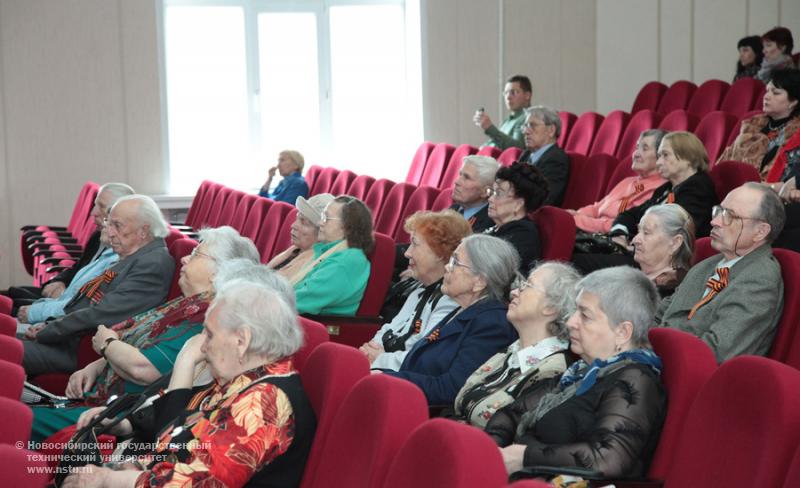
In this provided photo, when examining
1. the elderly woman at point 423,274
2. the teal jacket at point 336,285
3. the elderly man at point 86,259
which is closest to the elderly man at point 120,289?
the teal jacket at point 336,285

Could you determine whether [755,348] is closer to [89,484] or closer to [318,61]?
[89,484]

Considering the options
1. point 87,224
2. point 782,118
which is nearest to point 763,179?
point 782,118

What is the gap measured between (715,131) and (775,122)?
0.93 m

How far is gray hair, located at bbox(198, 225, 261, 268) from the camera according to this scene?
3.44 meters

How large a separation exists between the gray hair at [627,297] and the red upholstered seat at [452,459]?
86 cm

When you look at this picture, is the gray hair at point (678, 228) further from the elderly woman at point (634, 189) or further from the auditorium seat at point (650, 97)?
the auditorium seat at point (650, 97)

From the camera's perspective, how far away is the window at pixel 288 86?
885 cm

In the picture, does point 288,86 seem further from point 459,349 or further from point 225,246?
point 459,349

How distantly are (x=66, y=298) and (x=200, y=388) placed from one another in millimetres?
2241

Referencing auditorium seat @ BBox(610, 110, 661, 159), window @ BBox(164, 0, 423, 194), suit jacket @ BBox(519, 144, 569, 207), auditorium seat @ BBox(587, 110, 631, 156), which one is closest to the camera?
suit jacket @ BBox(519, 144, 569, 207)

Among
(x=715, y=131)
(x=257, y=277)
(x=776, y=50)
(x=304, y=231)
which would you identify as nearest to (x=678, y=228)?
(x=257, y=277)

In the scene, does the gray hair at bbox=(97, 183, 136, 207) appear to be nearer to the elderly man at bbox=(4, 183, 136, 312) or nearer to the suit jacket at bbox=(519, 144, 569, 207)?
the elderly man at bbox=(4, 183, 136, 312)

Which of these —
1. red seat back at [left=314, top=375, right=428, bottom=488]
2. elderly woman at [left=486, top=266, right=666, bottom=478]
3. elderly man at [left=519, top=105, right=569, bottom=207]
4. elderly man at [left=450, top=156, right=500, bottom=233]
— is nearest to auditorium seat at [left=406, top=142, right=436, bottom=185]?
elderly man at [left=519, top=105, right=569, bottom=207]

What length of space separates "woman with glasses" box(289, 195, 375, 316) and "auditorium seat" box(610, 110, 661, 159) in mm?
2680
